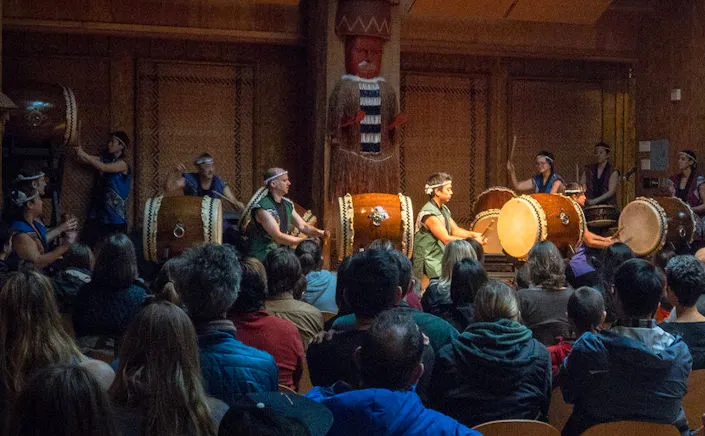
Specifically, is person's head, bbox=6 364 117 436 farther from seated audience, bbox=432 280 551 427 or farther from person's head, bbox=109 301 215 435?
seated audience, bbox=432 280 551 427

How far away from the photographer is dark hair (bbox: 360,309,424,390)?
2.38 m

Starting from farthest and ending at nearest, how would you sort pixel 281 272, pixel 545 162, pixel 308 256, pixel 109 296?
pixel 545 162, pixel 308 256, pixel 281 272, pixel 109 296

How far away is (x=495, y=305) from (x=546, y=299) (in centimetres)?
128

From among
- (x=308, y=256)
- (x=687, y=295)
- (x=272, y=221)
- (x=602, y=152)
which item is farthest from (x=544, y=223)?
(x=687, y=295)

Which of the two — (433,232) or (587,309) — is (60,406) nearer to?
(587,309)

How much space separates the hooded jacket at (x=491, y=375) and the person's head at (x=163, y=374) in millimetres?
1194

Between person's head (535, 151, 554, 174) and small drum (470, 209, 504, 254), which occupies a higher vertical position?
person's head (535, 151, 554, 174)

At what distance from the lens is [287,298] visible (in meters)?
4.26

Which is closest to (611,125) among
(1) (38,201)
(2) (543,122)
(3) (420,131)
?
(2) (543,122)

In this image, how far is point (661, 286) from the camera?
343cm

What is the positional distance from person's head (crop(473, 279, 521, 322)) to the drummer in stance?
4.18m

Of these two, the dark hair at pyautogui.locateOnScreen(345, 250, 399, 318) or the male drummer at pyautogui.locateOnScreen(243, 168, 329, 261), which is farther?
the male drummer at pyautogui.locateOnScreen(243, 168, 329, 261)

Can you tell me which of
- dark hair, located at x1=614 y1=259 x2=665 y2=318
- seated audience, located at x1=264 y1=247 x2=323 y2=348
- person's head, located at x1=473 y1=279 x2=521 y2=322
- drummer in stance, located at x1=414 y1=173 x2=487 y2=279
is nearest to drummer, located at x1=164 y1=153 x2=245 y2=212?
drummer in stance, located at x1=414 y1=173 x2=487 y2=279

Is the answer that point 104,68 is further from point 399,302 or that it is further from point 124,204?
point 399,302
